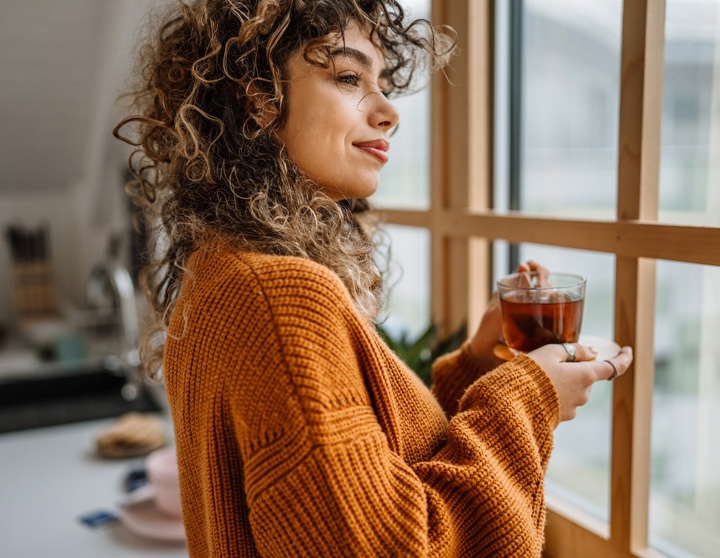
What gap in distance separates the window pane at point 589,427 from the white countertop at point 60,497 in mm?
753

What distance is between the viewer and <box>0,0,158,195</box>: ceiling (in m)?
2.66

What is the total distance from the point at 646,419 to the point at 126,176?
2.33 metres

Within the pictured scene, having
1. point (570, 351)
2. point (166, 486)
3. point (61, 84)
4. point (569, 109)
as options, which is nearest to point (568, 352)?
point (570, 351)

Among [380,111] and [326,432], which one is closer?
[326,432]

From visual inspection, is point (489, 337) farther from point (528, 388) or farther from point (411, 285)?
point (411, 285)

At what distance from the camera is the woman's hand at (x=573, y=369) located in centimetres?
82

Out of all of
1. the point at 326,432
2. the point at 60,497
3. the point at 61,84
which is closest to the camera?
the point at 326,432

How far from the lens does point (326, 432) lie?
701 millimetres

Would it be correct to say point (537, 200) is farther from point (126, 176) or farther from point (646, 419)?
point (126, 176)

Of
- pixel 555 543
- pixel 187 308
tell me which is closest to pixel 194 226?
pixel 187 308

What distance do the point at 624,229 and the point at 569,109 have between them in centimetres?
48

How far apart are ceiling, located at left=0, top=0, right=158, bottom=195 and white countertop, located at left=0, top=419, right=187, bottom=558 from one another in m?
1.14

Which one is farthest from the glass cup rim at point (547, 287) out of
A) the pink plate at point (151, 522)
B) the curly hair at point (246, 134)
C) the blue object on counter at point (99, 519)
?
the blue object on counter at point (99, 519)

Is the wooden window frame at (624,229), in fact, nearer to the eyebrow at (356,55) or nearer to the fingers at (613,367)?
the fingers at (613,367)
